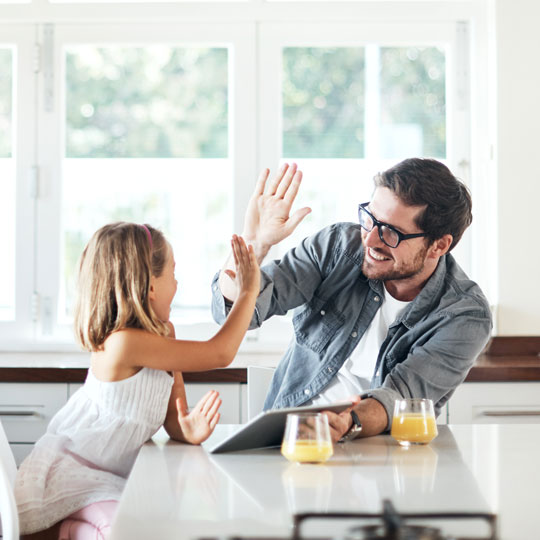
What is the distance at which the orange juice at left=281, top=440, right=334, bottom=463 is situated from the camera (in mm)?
1424

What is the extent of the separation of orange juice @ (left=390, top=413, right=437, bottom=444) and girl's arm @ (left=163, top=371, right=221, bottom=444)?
360 millimetres

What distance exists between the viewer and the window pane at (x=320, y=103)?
3482 mm

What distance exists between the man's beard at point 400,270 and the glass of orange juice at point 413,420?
53cm

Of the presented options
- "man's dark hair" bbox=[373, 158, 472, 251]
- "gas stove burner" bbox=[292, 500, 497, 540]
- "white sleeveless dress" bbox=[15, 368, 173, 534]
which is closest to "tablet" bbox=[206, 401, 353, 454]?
"white sleeveless dress" bbox=[15, 368, 173, 534]

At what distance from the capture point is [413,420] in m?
1.62

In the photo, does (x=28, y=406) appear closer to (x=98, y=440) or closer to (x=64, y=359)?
(x=64, y=359)

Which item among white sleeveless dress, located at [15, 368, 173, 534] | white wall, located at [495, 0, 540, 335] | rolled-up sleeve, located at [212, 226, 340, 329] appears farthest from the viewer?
white wall, located at [495, 0, 540, 335]

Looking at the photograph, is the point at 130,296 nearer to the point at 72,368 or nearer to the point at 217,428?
the point at 217,428

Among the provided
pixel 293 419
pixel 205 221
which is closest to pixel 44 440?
pixel 293 419

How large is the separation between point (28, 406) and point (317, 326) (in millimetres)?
1237

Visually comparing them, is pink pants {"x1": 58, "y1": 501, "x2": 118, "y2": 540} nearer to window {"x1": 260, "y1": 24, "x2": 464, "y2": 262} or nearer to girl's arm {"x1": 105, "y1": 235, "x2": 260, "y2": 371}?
girl's arm {"x1": 105, "y1": 235, "x2": 260, "y2": 371}

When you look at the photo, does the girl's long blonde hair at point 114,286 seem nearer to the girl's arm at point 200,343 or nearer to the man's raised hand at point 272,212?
the girl's arm at point 200,343

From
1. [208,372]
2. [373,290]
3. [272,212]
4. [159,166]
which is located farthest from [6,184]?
[373,290]

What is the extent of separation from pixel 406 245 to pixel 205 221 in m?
1.54
